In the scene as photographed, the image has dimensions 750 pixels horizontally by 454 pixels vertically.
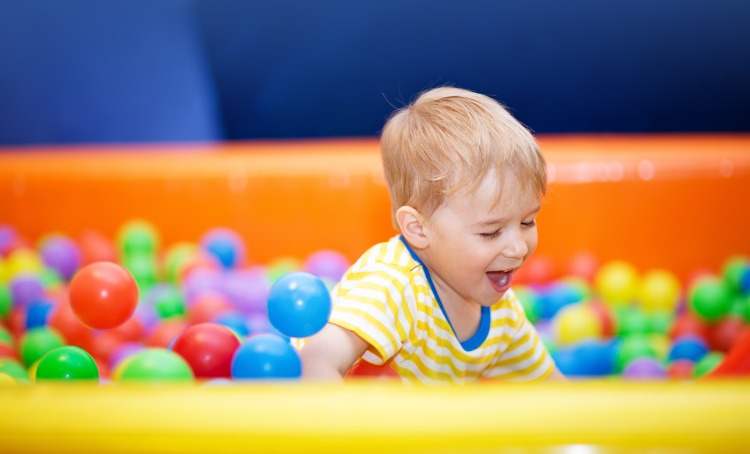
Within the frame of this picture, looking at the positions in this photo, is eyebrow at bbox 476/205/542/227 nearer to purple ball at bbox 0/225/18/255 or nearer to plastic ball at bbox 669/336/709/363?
plastic ball at bbox 669/336/709/363

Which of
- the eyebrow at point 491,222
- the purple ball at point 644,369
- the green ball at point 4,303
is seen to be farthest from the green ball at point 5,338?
the purple ball at point 644,369

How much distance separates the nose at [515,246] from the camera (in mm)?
926

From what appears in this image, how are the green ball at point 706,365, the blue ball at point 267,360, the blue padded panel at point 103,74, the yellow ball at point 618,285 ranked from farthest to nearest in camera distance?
1. the blue padded panel at point 103,74
2. the yellow ball at point 618,285
3. the green ball at point 706,365
4. the blue ball at point 267,360

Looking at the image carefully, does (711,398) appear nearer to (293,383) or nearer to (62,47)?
(293,383)

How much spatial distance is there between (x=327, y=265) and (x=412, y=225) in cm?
69

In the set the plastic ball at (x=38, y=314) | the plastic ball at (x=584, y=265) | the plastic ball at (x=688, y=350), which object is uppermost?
the plastic ball at (x=584, y=265)

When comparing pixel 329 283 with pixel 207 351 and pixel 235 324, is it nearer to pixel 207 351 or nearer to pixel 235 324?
pixel 235 324

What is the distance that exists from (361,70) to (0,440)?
7.14ft

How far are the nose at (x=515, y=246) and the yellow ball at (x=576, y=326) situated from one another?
572 millimetres

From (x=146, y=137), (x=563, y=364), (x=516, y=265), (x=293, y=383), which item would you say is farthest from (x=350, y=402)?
(x=146, y=137)

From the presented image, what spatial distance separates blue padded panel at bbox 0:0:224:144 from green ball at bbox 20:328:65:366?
55.0 inches

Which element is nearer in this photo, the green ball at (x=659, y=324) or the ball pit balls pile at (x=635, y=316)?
the ball pit balls pile at (x=635, y=316)

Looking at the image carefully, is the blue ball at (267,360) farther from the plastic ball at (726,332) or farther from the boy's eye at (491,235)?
the plastic ball at (726,332)

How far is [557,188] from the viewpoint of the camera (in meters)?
1.76
